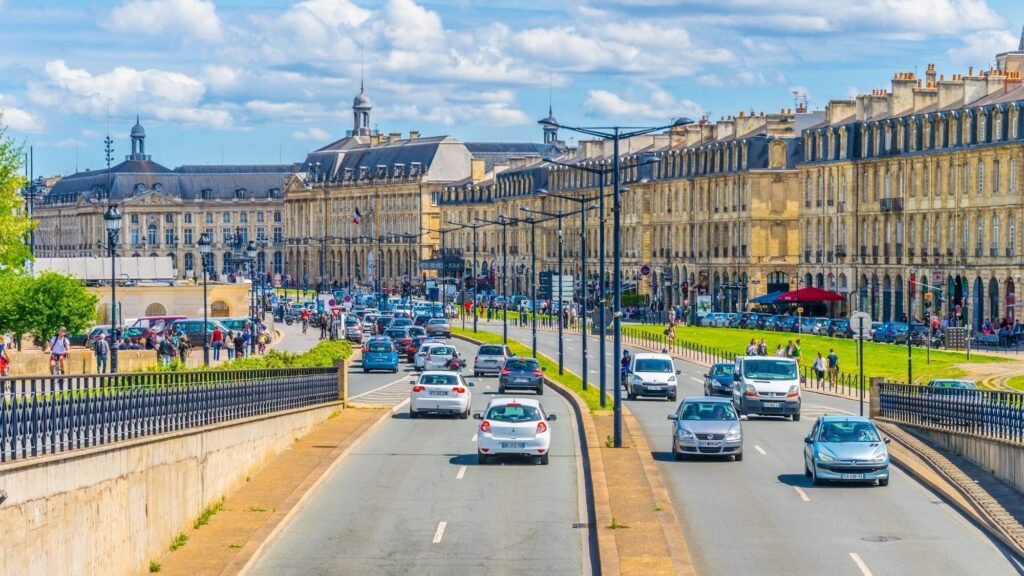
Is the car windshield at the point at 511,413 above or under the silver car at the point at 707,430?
above

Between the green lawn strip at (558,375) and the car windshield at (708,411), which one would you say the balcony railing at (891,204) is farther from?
the car windshield at (708,411)

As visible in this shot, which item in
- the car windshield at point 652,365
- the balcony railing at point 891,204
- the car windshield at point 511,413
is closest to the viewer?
the car windshield at point 511,413

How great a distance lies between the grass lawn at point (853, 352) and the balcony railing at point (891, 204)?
38.5 ft

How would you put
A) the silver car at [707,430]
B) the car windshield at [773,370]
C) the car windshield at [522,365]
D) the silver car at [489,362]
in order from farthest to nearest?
the silver car at [489,362] < the car windshield at [522,365] < the car windshield at [773,370] < the silver car at [707,430]

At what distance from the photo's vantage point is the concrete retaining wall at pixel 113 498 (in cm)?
2323

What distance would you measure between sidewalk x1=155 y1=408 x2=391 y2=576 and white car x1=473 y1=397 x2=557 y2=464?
3.14 metres

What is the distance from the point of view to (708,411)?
131ft

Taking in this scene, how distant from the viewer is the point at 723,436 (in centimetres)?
3925

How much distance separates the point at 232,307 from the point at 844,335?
41841mm

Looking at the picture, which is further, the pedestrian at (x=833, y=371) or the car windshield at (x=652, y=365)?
the pedestrian at (x=833, y=371)

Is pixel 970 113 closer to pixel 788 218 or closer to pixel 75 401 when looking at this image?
pixel 788 218

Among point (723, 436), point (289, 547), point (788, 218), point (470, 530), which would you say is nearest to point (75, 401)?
point (289, 547)

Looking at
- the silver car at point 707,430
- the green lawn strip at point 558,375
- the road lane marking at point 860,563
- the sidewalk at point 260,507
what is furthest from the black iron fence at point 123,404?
the green lawn strip at point 558,375

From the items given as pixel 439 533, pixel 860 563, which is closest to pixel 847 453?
pixel 860 563
